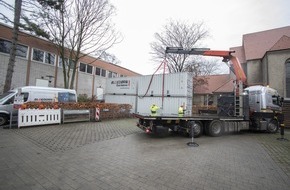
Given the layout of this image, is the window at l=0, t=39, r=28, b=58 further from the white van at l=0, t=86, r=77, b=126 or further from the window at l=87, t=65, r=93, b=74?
the window at l=87, t=65, r=93, b=74

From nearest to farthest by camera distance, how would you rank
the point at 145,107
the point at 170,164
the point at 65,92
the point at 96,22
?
the point at 170,164 → the point at 65,92 → the point at 145,107 → the point at 96,22

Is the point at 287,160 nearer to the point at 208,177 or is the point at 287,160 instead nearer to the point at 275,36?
the point at 208,177

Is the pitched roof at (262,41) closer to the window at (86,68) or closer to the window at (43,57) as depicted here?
the window at (86,68)

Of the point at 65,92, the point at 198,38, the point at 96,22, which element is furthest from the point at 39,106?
the point at 198,38

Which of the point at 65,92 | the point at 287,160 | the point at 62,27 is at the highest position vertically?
the point at 62,27

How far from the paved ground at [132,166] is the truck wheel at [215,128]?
2557 millimetres

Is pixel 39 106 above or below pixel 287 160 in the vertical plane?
above

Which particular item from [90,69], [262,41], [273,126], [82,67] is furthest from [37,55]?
[262,41]

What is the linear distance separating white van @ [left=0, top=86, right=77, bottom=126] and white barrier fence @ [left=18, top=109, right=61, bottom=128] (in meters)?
0.56

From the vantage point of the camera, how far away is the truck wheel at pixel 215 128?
9.46 m

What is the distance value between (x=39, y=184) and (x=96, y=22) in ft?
→ 59.3

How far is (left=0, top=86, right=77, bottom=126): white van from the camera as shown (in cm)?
1026

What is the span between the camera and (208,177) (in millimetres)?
4102

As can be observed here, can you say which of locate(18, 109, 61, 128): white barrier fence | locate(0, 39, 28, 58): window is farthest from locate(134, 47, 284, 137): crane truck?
locate(0, 39, 28, 58): window
